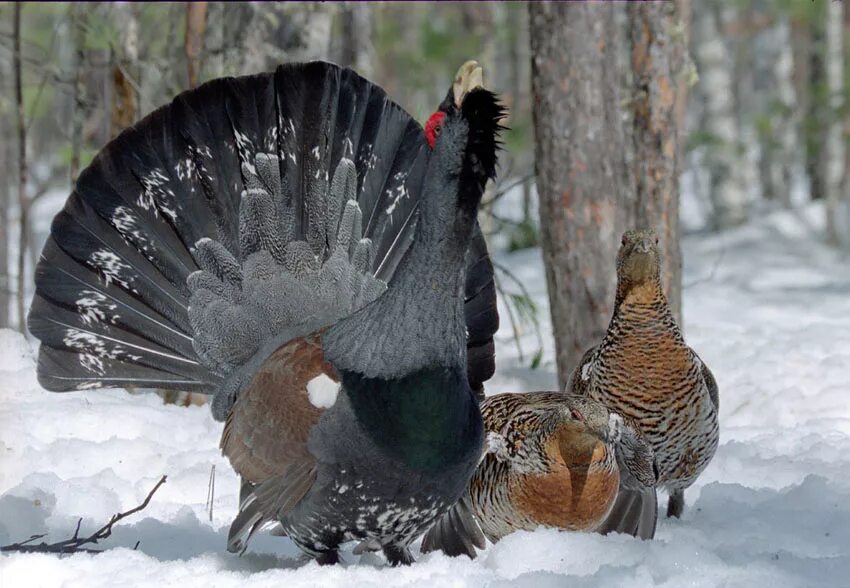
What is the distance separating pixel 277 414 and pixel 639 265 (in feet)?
5.13

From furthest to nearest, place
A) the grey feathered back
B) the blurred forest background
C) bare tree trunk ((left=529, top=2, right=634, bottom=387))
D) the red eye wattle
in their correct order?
1. the blurred forest background
2. bare tree trunk ((left=529, top=2, right=634, bottom=387))
3. the grey feathered back
4. the red eye wattle

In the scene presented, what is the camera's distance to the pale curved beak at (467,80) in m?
3.25

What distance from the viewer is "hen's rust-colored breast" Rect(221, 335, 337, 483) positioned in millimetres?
3635

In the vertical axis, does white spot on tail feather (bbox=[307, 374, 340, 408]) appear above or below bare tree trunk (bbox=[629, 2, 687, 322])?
below

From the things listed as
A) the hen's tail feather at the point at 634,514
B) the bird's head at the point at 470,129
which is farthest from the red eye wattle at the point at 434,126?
the hen's tail feather at the point at 634,514

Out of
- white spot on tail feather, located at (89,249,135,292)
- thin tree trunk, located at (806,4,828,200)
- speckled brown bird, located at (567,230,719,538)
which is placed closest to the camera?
speckled brown bird, located at (567,230,719,538)

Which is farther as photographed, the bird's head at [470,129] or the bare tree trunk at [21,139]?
the bare tree trunk at [21,139]

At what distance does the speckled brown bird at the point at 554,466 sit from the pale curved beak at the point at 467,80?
1213 millimetres

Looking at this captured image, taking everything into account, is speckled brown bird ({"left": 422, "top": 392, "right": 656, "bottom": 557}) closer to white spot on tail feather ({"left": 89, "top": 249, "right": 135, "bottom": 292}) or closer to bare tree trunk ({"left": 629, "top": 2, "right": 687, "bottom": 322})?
white spot on tail feather ({"left": 89, "top": 249, "right": 135, "bottom": 292})

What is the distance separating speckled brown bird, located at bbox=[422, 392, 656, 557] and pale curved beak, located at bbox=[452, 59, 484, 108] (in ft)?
3.98

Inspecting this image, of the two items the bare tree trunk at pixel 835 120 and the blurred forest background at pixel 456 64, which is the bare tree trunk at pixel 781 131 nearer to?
the blurred forest background at pixel 456 64

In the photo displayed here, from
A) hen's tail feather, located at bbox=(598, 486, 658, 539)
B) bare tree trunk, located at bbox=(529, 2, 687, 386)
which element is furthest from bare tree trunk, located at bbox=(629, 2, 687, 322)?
hen's tail feather, located at bbox=(598, 486, 658, 539)

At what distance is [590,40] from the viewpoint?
225 inches

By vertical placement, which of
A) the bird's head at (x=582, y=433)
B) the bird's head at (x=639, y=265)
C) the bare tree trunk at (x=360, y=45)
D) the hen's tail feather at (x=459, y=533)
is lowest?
the hen's tail feather at (x=459, y=533)
